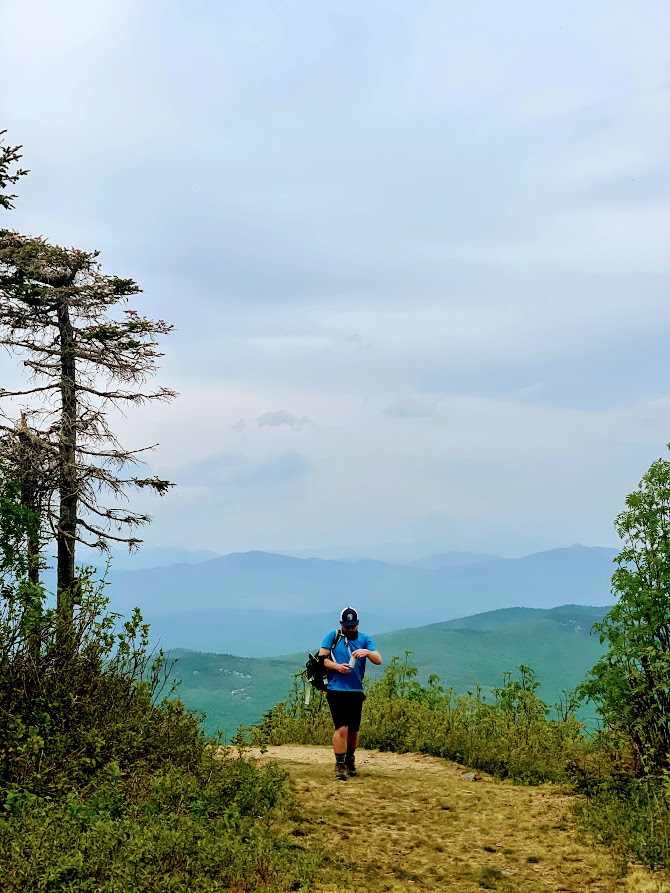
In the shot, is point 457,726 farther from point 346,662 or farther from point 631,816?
point 631,816

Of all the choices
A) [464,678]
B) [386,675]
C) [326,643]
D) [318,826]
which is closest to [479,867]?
[318,826]

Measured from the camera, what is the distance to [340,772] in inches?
417

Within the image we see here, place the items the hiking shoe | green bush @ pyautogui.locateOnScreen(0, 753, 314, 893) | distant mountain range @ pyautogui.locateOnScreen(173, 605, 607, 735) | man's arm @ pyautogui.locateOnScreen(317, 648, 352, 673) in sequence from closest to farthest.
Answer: green bush @ pyautogui.locateOnScreen(0, 753, 314, 893) → the hiking shoe → man's arm @ pyautogui.locateOnScreen(317, 648, 352, 673) → distant mountain range @ pyautogui.locateOnScreen(173, 605, 607, 735)

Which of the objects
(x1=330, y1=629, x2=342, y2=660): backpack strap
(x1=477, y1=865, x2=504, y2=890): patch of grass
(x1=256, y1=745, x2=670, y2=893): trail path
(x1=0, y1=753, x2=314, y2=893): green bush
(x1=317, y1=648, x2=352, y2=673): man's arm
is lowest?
(x1=477, y1=865, x2=504, y2=890): patch of grass

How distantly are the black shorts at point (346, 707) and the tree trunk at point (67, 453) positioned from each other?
13.0 meters

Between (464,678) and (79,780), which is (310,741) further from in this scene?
(464,678)

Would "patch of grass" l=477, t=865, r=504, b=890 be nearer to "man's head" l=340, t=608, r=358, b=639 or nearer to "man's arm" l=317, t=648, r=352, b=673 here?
"man's arm" l=317, t=648, r=352, b=673

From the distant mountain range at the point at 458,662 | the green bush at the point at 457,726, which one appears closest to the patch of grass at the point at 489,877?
the green bush at the point at 457,726

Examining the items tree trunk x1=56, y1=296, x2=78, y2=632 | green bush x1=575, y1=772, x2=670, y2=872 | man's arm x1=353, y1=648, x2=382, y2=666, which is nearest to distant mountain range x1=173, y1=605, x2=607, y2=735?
tree trunk x1=56, y1=296, x2=78, y2=632

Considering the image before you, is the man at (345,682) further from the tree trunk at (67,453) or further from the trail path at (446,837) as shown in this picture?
the tree trunk at (67,453)

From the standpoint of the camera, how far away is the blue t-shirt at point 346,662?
10.7 metres

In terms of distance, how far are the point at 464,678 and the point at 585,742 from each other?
12931 cm

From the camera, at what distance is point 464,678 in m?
136

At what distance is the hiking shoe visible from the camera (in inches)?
414
